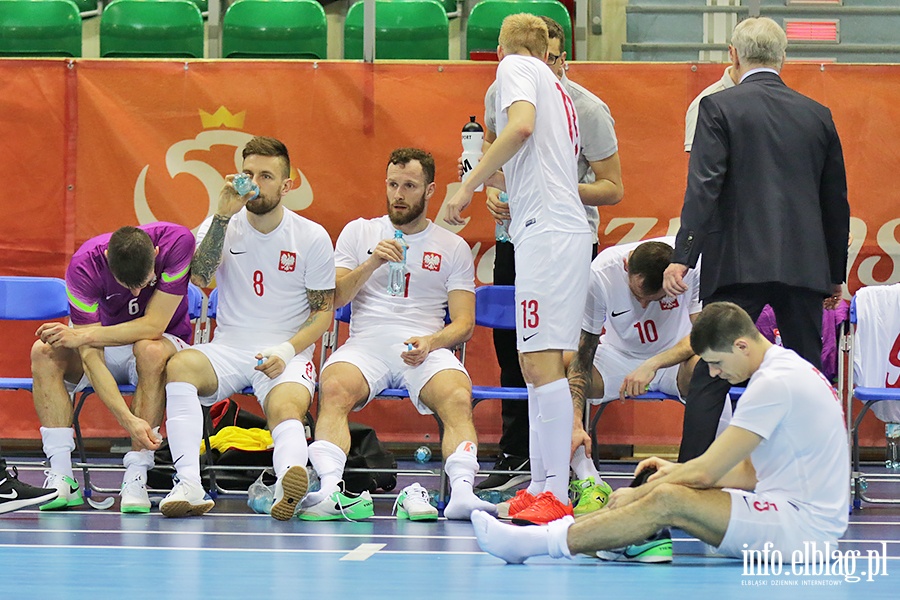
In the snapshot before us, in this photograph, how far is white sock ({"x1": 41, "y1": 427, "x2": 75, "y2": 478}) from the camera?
620 centimetres

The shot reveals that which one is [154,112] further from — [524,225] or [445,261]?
[524,225]

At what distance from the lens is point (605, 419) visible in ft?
26.9

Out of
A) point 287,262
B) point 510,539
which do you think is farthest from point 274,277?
point 510,539

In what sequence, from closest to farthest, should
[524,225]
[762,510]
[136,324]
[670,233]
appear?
[762,510] → [524,225] → [136,324] → [670,233]

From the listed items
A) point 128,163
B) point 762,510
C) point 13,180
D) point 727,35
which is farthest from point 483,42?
point 762,510

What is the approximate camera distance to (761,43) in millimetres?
5359

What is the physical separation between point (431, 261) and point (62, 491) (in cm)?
238

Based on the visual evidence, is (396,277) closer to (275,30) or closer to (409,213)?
(409,213)

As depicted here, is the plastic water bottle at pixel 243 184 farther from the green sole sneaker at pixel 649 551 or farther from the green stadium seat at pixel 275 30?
the green sole sneaker at pixel 649 551

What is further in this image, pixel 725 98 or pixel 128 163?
pixel 128 163

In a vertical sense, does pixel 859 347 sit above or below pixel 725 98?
below

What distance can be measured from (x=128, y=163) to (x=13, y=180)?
2.70ft

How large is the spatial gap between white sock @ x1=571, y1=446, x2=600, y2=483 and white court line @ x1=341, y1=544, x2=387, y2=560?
1567mm

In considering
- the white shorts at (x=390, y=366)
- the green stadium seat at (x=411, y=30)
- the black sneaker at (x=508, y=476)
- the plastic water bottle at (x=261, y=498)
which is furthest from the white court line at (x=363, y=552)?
the green stadium seat at (x=411, y=30)
